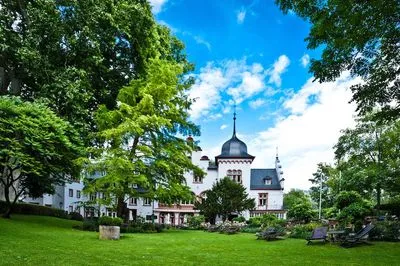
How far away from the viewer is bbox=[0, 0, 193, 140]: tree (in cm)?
1864

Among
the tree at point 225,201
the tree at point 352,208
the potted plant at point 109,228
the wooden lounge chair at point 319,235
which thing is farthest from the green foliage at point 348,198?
the tree at point 225,201

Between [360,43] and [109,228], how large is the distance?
1204cm

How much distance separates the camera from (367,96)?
1130 cm

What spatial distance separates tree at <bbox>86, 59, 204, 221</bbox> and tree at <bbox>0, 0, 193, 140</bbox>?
166 cm

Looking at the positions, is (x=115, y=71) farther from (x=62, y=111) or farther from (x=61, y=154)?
(x=61, y=154)

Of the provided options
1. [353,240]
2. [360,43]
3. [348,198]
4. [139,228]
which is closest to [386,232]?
[353,240]

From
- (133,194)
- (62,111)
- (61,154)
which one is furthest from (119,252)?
(133,194)

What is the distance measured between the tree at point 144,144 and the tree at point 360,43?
14.3m

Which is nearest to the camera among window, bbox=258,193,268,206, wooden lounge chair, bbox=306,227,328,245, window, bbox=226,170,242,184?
wooden lounge chair, bbox=306,227,328,245

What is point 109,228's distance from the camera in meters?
15.7

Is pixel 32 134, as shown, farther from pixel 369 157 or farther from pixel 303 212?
pixel 369 157

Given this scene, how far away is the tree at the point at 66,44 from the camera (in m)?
18.6

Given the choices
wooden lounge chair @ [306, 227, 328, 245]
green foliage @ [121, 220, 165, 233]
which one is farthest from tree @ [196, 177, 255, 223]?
wooden lounge chair @ [306, 227, 328, 245]

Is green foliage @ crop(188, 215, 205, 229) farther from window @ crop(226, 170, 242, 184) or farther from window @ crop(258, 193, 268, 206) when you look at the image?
window @ crop(258, 193, 268, 206)
